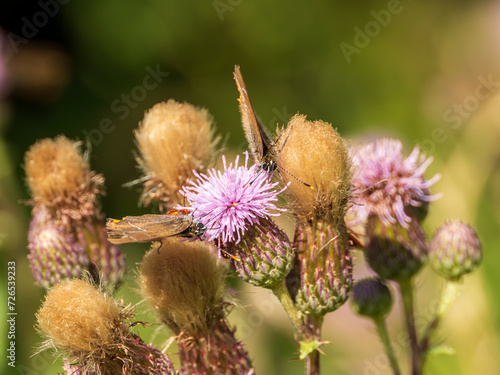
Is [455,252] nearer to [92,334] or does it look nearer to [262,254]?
[262,254]

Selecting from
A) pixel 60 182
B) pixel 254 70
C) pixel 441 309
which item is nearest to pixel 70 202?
pixel 60 182

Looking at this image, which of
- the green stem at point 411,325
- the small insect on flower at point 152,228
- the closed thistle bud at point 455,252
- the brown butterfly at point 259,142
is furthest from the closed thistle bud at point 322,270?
the closed thistle bud at point 455,252

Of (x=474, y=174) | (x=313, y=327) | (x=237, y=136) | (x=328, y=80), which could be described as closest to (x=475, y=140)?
(x=474, y=174)

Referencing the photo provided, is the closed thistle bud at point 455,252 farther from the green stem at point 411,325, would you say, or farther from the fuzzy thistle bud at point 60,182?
the fuzzy thistle bud at point 60,182

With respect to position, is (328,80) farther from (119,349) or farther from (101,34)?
(119,349)

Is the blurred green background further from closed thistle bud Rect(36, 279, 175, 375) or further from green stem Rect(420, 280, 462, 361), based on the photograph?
closed thistle bud Rect(36, 279, 175, 375)

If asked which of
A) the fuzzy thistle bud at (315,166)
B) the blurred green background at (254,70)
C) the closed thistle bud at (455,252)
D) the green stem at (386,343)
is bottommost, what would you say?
the green stem at (386,343)
